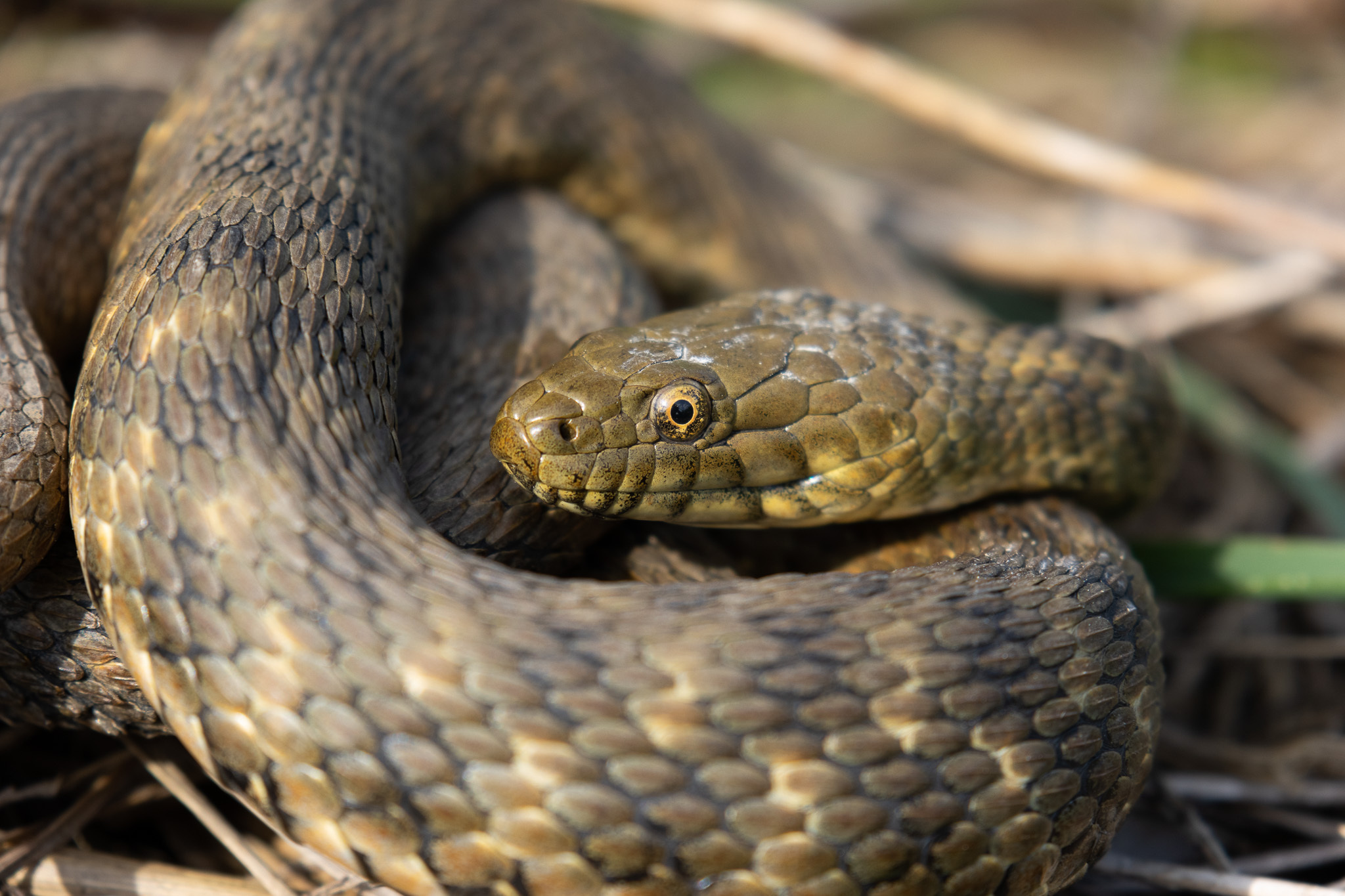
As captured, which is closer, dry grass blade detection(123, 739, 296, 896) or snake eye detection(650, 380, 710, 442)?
dry grass blade detection(123, 739, 296, 896)

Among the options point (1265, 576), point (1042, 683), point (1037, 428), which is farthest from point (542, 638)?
point (1265, 576)

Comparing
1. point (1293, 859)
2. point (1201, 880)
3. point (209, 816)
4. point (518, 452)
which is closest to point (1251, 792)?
point (1293, 859)

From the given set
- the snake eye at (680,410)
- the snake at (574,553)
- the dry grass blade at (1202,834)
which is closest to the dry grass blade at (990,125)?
the snake at (574,553)

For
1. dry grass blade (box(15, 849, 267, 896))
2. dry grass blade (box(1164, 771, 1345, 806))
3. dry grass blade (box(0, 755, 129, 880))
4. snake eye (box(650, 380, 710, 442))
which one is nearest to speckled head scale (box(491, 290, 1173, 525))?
snake eye (box(650, 380, 710, 442))

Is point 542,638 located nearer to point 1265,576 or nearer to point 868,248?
point 1265,576

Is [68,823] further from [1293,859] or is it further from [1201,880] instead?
[1293,859]

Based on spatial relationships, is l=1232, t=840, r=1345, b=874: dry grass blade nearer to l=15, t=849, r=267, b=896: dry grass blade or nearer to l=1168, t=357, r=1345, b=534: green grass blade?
l=1168, t=357, r=1345, b=534: green grass blade

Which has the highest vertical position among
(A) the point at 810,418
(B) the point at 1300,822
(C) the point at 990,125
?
(C) the point at 990,125
